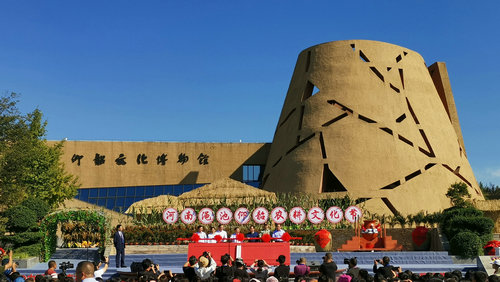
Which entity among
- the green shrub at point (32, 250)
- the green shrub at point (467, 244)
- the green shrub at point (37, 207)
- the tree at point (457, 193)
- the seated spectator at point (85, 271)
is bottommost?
the green shrub at point (32, 250)

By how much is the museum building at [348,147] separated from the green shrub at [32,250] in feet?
63.3

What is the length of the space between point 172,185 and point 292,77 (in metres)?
14.3

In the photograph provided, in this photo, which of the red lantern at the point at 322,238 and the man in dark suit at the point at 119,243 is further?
the red lantern at the point at 322,238

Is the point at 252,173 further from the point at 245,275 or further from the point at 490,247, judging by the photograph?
the point at 245,275

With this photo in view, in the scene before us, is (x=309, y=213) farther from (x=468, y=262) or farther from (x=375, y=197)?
(x=375, y=197)

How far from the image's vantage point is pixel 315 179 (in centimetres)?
3619

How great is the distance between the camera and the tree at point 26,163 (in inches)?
1090

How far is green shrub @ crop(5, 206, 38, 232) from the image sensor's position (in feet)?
73.6

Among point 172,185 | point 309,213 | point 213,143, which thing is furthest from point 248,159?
point 309,213

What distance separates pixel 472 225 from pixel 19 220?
20.1 m

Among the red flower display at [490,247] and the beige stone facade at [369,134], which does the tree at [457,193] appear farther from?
the red flower display at [490,247]

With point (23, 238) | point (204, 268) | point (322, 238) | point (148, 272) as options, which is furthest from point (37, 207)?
point (148, 272)

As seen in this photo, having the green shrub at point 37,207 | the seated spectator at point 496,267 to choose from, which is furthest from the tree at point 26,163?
the seated spectator at point 496,267

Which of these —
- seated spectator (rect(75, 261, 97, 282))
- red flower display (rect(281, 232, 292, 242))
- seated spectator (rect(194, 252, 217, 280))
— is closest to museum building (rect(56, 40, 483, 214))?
red flower display (rect(281, 232, 292, 242))
